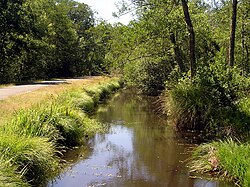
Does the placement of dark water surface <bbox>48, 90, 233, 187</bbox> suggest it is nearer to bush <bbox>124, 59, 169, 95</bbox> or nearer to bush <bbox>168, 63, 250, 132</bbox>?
bush <bbox>168, 63, 250, 132</bbox>

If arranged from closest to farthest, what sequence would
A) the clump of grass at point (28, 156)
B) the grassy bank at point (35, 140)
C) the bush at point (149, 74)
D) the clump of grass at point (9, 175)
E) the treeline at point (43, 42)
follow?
the clump of grass at point (9, 175), the grassy bank at point (35, 140), the clump of grass at point (28, 156), the bush at point (149, 74), the treeline at point (43, 42)

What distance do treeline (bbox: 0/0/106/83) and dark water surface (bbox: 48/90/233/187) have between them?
22320 mm

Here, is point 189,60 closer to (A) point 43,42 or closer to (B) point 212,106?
(B) point 212,106

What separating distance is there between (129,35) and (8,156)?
532 inches

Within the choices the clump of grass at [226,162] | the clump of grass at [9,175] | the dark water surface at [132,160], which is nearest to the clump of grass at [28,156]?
the clump of grass at [9,175]

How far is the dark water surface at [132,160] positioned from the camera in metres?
9.27

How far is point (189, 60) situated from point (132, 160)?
13236mm

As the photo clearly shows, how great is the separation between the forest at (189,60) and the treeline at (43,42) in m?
0.13

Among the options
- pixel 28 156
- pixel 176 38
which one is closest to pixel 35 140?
pixel 28 156

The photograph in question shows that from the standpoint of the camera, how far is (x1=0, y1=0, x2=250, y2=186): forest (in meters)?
11.7

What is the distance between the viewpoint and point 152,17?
18750mm

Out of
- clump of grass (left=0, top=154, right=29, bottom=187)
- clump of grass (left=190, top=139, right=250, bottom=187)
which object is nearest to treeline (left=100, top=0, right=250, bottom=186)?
clump of grass (left=190, top=139, right=250, bottom=187)

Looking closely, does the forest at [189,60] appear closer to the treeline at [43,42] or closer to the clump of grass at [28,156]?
the treeline at [43,42]

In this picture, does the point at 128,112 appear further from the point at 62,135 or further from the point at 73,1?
the point at 73,1
